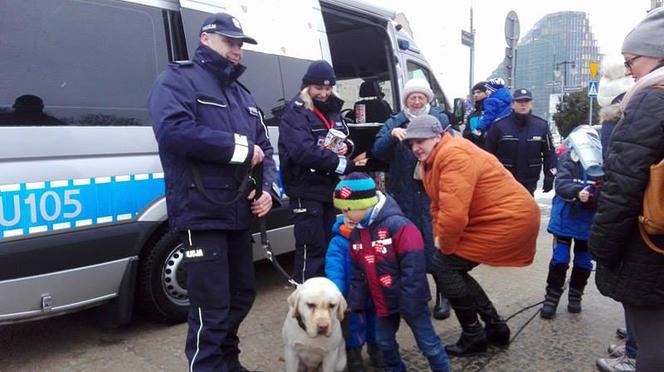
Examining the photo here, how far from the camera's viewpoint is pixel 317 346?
8.90 feet

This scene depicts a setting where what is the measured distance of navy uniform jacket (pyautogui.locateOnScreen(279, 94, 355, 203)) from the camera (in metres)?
3.48

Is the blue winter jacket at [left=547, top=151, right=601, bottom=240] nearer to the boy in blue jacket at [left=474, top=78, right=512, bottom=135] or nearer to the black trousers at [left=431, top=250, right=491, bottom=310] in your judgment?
the black trousers at [left=431, top=250, right=491, bottom=310]

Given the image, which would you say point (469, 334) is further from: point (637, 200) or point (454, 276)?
point (637, 200)

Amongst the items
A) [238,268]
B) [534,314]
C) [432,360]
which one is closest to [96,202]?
[238,268]

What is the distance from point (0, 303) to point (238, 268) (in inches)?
49.2

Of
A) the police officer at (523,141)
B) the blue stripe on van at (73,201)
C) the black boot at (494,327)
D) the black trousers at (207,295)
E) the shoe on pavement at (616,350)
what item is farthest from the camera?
the police officer at (523,141)

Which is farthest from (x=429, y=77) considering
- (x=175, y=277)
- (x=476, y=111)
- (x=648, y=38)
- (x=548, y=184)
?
(x=648, y=38)

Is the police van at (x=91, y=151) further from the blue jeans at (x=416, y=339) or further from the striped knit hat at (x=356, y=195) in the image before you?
the blue jeans at (x=416, y=339)

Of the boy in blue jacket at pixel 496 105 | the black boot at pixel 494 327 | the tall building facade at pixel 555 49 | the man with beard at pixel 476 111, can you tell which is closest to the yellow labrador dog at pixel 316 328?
the black boot at pixel 494 327

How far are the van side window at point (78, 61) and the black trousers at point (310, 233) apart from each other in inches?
45.5

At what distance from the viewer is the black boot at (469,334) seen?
10.5 ft

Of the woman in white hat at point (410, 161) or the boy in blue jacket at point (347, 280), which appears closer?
the boy in blue jacket at point (347, 280)

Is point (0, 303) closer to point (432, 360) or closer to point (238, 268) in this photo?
point (238, 268)

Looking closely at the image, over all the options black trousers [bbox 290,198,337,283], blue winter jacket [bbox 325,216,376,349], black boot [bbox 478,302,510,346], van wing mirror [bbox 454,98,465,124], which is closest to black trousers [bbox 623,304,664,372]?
black boot [bbox 478,302,510,346]
